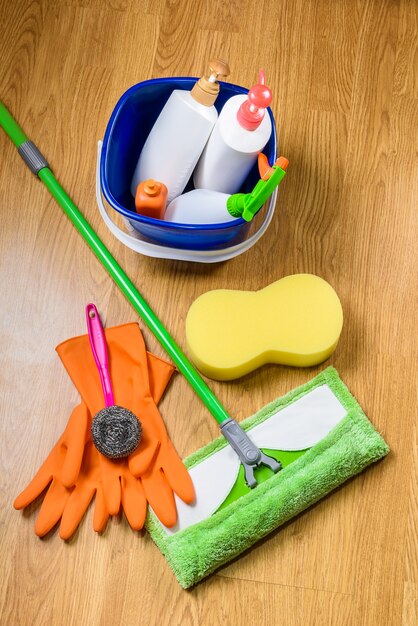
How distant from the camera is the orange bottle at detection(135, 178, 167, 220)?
101cm

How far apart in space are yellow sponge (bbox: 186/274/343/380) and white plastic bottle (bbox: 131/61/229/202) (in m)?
0.18

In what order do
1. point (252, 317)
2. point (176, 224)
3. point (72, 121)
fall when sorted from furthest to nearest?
point (72, 121) → point (252, 317) → point (176, 224)

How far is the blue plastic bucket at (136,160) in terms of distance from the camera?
102cm

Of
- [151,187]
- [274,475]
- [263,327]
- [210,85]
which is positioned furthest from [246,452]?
[210,85]

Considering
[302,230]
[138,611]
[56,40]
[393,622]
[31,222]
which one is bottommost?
[393,622]

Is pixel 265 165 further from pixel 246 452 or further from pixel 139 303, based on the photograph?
pixel 246 452

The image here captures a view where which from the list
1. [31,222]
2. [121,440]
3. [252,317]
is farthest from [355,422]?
[31,222]

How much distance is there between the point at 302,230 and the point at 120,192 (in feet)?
0.96

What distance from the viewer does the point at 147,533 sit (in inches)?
42.9

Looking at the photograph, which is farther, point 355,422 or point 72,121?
point 72,121

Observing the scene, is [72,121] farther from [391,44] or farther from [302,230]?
[391,44]

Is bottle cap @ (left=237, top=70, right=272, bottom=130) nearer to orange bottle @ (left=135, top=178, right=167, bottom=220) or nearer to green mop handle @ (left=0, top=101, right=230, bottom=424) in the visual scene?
orange bottle @ (left=135, top=178, right=167, bottom=220)


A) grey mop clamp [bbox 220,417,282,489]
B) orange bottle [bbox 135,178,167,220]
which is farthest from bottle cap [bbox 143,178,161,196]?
grey mop clamp [bbox 220,417,282,489]

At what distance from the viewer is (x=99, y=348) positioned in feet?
3.71
